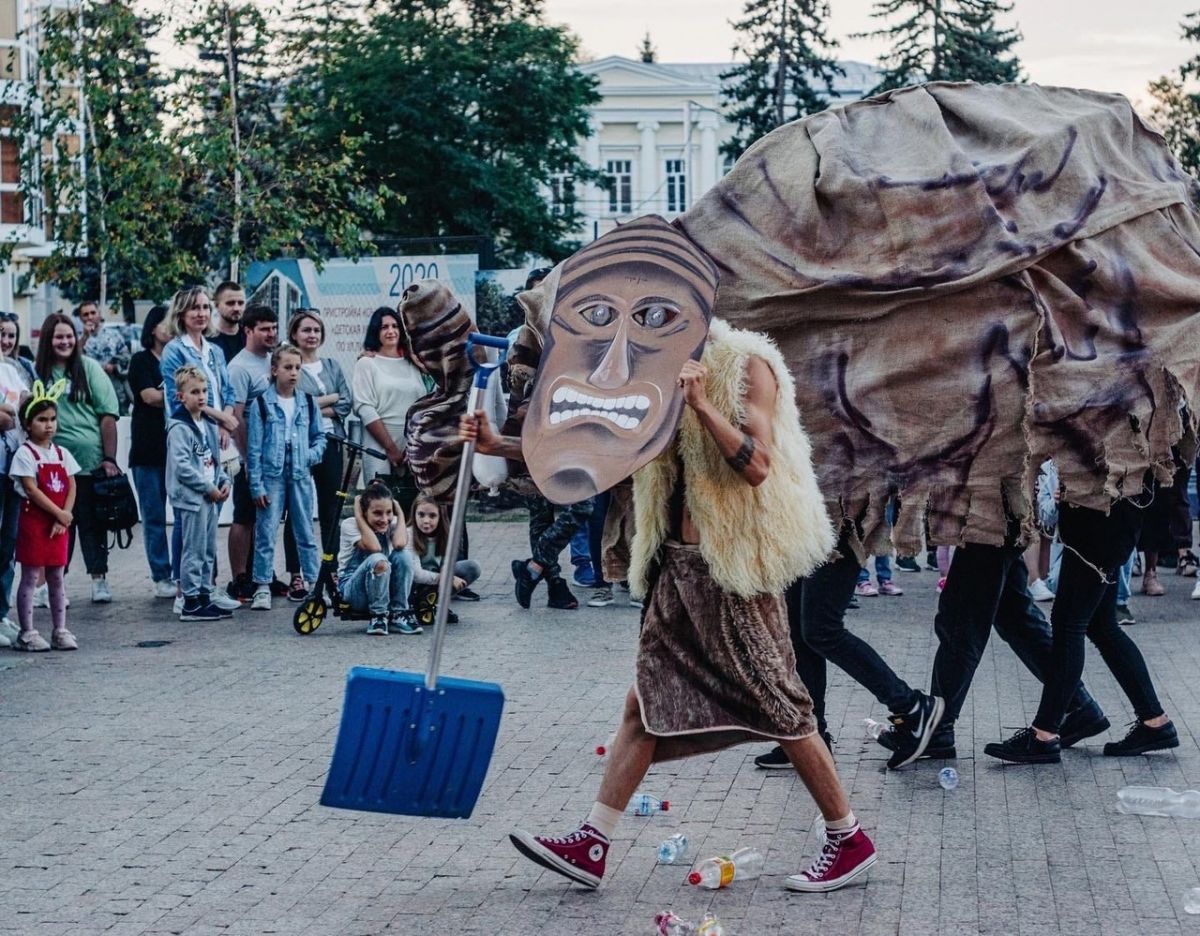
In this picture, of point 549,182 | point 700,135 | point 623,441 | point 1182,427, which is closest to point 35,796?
point 623,441

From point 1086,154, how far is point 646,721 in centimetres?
258

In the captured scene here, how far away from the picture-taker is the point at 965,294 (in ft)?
21.1

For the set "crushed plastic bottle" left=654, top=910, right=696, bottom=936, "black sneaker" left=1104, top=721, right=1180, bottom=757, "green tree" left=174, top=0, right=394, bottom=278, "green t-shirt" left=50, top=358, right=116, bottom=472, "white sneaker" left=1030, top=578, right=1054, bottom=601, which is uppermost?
"green tree" left=174, top=0, right=394, bottom=278

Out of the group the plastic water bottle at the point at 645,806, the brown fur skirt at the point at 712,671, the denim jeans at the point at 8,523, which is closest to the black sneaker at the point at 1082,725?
the plastic water bottle at the point at 645,806

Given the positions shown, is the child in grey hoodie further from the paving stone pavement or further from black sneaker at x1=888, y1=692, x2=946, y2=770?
black sneaker at x1=888, y1=692, x2=946, y2=770

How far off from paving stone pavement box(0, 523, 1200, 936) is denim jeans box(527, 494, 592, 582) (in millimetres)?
2018

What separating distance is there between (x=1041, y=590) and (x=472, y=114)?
159 ft

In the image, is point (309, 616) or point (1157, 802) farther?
point (309, 616)

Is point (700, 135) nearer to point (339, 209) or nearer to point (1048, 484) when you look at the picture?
point (339, 209)

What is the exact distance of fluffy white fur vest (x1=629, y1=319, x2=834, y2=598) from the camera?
18.3 ft

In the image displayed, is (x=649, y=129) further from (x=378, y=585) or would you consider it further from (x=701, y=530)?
(x=701, y=530)

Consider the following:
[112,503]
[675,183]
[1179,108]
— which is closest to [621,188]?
[675,183]

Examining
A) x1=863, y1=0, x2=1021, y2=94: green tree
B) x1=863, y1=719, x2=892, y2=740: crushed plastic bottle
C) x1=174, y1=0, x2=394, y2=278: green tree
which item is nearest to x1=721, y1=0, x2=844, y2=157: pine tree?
x1=863, y1=0, x2=1021, y2=94: green tree

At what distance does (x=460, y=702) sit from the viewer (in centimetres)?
548
